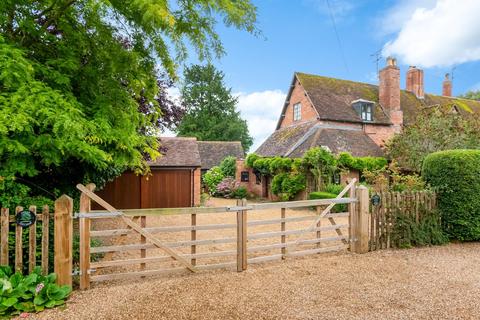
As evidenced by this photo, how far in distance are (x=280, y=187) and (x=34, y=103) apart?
51.5 ft

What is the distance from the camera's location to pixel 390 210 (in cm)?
747

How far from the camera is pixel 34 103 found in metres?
4.34

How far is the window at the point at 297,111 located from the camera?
22484 millimetres

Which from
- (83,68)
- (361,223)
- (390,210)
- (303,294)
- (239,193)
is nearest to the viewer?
(303,294)

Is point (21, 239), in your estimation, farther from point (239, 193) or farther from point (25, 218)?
point (239, 193)

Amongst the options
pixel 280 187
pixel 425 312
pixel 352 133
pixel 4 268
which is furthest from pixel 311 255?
pixel 352 133

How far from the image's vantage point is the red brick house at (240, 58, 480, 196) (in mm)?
19438

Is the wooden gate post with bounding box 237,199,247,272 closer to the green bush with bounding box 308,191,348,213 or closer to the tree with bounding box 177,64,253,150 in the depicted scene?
the green bush with bounding box 308,191,348,213

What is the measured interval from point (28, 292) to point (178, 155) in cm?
1218

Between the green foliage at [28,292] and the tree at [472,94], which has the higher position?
the tree at [472,94]

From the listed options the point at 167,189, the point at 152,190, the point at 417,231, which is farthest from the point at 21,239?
the point at 167,189

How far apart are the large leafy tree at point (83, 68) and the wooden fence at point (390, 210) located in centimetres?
523

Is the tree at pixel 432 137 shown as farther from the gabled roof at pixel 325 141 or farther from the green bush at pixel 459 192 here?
the green bush at pixel 459 192

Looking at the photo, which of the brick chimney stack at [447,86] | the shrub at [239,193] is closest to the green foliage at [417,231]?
the shrub at [239,193]
